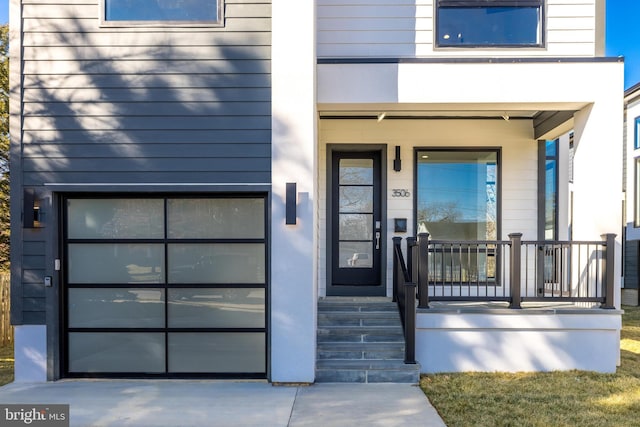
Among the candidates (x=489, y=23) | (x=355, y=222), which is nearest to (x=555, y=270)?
(x=355, y=222)

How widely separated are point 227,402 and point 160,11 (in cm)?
416

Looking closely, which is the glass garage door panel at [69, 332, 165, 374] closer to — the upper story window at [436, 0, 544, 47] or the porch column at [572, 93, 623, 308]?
the upper story window at [436, 0, 544, 47]

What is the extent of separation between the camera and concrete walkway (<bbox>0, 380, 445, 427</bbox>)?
12.4 ft

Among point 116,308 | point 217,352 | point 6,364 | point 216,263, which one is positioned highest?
point 216,263

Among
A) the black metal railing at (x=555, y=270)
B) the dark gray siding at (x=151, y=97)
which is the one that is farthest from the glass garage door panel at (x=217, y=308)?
the black metal railing at (x=555, y=270)

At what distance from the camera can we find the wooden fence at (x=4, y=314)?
6.64 m

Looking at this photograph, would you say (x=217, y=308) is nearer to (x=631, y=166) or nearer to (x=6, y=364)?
(x=6, y=364)

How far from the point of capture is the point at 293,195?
473 cm

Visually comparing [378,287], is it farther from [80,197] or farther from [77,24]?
[77,24]

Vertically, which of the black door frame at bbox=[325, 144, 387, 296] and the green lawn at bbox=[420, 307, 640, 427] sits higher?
the black door frame at bbox=[325, 144, 387, 296]

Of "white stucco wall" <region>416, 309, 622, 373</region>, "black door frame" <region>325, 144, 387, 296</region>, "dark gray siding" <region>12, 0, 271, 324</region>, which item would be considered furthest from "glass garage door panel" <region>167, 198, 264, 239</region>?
"white stucco wall" <region>416, 309, 622, 373</region>

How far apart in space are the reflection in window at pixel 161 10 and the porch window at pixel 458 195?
3431 mm

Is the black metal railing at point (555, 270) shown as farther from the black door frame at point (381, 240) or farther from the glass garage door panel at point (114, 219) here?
the glass garage door panel at point (114, 219)

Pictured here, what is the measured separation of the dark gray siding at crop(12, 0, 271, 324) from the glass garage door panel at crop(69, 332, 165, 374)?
520 mm
